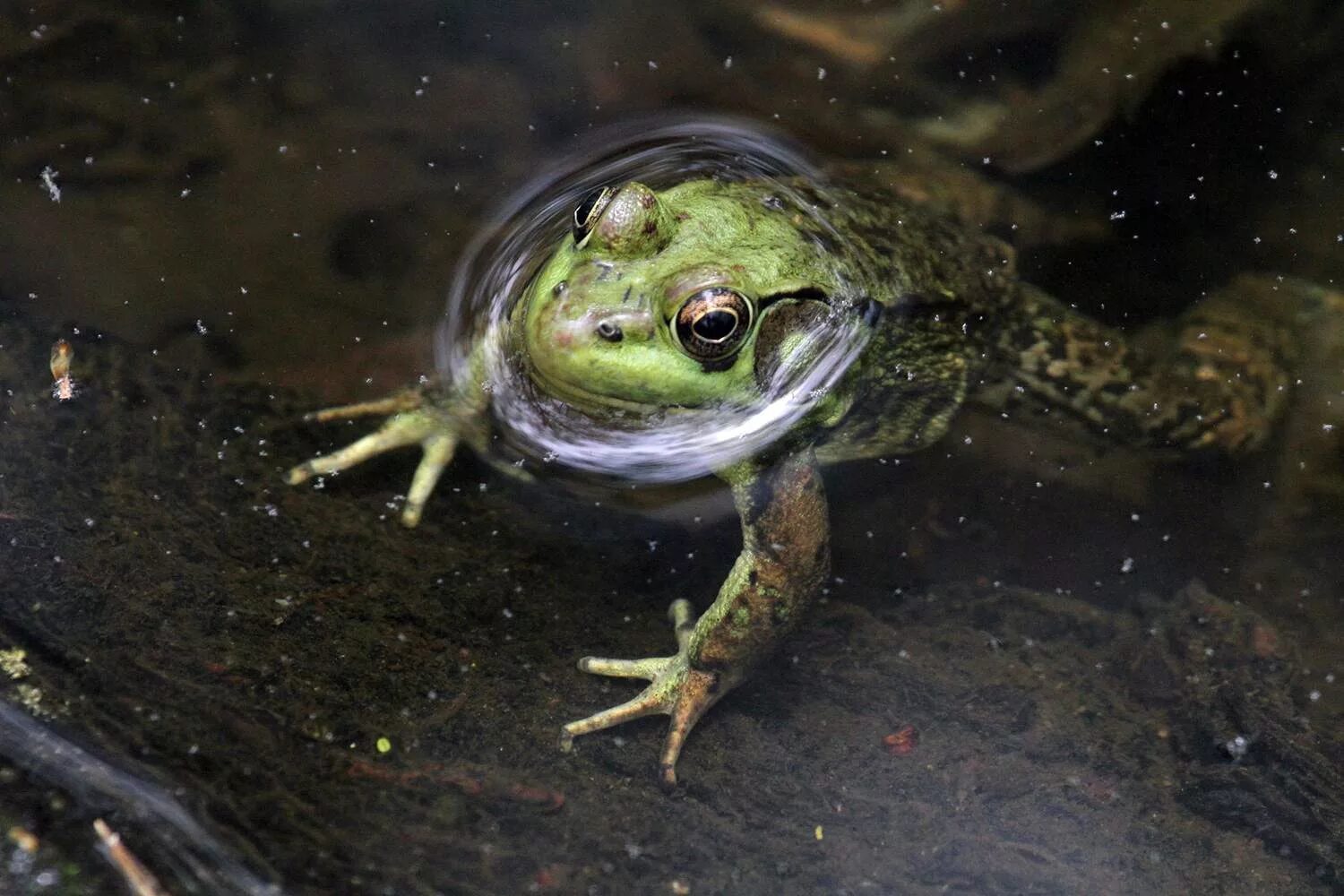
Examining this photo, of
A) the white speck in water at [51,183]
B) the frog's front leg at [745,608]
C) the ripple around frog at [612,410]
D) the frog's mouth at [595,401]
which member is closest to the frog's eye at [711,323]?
the frog's mouth at [595,401]

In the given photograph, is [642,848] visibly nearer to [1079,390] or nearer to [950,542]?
[950,542]

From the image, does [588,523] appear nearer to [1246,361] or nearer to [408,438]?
[408,438]

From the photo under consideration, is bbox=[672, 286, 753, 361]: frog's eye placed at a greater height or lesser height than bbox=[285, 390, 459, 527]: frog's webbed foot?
greater

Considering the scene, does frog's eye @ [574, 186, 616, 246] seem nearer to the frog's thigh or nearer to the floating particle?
the floating particle

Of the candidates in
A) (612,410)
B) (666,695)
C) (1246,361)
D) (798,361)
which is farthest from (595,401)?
(1246,361)


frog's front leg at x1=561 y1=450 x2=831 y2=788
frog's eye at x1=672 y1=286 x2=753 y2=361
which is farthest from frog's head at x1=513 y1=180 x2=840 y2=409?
frog's front leg at x1=561 y1=450 x2=831 y2=788

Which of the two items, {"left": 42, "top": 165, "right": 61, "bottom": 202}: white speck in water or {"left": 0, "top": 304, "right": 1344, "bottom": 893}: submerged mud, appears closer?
{"left": 0, "top": 304, "right": 1344, "bottom": 893}: submerged mud
